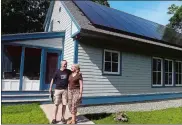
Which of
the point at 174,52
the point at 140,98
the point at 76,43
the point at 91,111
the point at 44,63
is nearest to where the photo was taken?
the point at 91,111

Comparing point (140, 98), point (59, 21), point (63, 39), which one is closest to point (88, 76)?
point (63, 39)

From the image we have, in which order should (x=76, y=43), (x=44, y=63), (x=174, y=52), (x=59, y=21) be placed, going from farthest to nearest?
(x=174, y=52)
(x=59, y=21)
(x=44, y=63)
(x=76, y=43)

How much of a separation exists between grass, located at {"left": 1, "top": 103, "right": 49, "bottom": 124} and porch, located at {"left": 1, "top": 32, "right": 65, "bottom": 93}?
1785mm

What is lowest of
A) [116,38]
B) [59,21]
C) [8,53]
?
[8,53]

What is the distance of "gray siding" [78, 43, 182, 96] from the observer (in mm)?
10797

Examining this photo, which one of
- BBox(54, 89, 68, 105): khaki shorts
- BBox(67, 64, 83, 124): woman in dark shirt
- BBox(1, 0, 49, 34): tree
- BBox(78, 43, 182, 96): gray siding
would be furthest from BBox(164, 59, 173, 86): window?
BBox(1, 0, 49, 34): tree

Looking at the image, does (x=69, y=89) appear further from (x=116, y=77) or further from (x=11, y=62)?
(x=11, y=62)

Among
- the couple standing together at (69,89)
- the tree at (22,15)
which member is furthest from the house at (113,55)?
the tree at (22,15)

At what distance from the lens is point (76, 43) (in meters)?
10.6

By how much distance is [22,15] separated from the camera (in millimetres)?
32781

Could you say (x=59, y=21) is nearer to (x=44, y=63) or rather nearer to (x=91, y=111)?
(x=44, y=63)

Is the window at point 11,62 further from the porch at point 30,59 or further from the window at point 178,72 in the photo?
the window at point 178,72

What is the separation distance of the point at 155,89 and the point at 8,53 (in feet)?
27.1

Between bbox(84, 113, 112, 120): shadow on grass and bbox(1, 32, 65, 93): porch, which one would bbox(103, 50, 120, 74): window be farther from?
bbox(84, 113, 112, 120): shadow on grass
